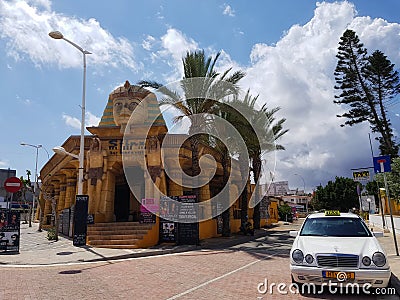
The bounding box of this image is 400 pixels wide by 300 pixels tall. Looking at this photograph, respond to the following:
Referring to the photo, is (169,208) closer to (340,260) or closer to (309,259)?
(309,259)

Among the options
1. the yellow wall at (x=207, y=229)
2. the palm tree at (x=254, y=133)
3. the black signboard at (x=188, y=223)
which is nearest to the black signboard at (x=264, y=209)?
the palm tree at (x=254, y=133)

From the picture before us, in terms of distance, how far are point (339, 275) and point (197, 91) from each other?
1460 centimetres

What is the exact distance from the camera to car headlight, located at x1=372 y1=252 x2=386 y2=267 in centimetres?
641

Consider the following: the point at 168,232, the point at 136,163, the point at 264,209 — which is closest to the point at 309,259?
the point at 168,232

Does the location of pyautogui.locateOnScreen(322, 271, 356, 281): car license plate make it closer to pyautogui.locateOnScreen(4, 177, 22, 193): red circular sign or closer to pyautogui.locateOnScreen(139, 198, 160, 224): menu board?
pyautogui.locateOnScreen(139, 198, 160, 224): menu board

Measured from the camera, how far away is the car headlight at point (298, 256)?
22.4 feet

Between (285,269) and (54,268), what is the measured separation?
7.17 meters

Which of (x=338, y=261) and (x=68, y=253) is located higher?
(x=338, y=261)

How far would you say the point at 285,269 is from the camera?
10.2m

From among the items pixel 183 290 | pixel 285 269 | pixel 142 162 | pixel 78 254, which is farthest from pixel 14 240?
pixel 285 269

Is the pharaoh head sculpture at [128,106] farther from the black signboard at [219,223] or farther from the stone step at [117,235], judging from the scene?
the black signboard at [219,223]

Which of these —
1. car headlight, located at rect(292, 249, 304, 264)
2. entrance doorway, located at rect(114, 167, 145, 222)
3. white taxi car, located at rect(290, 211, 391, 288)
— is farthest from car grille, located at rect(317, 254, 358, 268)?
entrance doorway, located at rect(114, 167, 145, 222)

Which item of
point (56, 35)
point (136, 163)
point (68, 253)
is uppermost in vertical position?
point (56, 35)

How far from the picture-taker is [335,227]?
806cm
